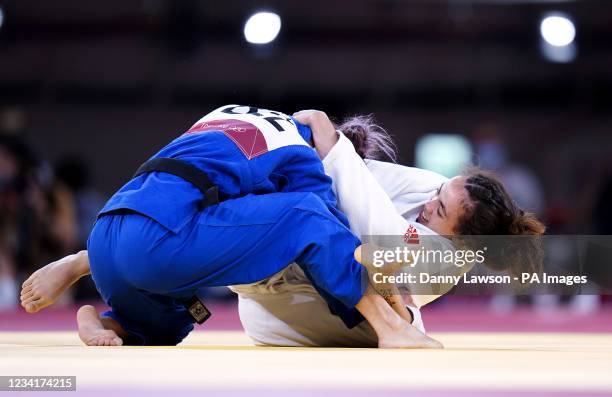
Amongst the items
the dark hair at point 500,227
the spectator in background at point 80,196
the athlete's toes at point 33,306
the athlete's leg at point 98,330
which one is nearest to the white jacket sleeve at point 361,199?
the dark hair at point 500,227

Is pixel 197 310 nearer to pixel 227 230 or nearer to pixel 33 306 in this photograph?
pixel 227 230

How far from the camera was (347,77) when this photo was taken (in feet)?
46.6

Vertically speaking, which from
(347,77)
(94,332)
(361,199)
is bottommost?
(347,77)

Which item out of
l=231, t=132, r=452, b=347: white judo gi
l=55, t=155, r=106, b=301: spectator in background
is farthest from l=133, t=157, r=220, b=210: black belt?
l=55, t=155, r=106, b=301: spectator in background

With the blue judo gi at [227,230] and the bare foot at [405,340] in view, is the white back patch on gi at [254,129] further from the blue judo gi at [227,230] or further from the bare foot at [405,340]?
the bare foot at [405,340]

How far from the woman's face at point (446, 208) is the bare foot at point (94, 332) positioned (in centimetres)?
103

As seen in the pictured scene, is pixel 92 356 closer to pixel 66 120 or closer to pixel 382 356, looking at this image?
pixel 382 356

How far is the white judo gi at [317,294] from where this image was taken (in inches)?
112

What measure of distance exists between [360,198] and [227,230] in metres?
0.44

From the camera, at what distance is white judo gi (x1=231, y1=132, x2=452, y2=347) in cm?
284

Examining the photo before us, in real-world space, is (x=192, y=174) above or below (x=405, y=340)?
above

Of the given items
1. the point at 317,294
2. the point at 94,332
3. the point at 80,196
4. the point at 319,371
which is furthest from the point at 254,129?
the point at 80,196

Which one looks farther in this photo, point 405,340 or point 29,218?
point 29,218

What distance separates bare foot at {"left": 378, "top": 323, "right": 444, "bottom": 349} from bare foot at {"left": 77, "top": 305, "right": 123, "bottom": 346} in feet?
2.56
